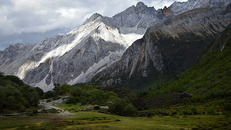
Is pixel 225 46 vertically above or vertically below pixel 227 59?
above

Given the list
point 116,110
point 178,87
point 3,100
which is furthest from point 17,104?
point 178,87

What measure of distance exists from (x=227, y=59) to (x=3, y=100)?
130280 millimetres

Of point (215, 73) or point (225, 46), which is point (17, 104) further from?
point (225, 46)

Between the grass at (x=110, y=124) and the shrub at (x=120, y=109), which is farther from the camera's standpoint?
the shrub at (x=120, y=109)

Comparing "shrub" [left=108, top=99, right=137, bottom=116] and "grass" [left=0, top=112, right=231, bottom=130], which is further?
"shrub" [left=108, top=99, right=137, bottom=116]

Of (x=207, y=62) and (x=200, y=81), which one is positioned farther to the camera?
(x=207, y=62)

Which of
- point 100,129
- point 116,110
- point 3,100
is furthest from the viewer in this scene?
point 116,110

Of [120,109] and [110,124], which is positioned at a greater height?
[120,109]

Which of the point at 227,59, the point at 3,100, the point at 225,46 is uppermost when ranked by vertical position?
the point at 225,46

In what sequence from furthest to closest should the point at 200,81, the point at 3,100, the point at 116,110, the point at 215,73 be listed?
the point at 200,81
the point at 215,73
the point at 116,110
the point at 3,100

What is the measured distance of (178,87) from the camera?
491 feet

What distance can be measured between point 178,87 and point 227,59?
137 ft

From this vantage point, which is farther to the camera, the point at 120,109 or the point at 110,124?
the point at 120,109

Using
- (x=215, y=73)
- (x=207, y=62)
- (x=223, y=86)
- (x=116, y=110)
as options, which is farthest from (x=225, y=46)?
(x=116, y=110)
